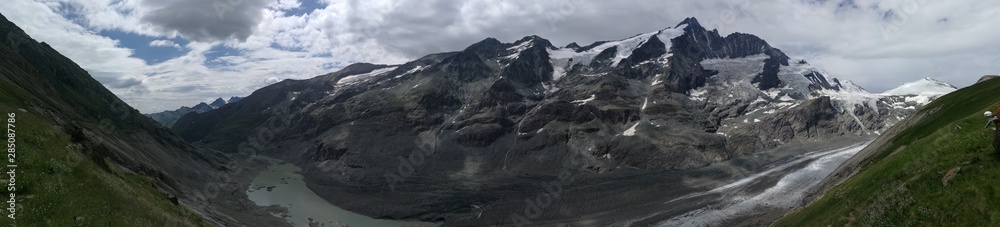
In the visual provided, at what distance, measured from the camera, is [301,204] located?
481 ft

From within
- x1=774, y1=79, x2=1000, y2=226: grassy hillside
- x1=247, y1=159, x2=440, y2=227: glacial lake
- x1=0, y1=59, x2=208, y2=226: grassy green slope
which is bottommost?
x1=247, y1=159, x2=440, y2=227: glacial lake

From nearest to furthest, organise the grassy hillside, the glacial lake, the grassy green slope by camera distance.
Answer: the grassy green slope
the grassy hillside
the glacial lake

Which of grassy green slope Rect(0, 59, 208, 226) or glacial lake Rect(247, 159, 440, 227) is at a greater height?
grassy green slope Rect(0, 59, 208, 226)

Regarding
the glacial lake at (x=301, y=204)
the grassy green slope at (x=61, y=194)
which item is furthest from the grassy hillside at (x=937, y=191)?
the glacial lake at (x=301, y=204)

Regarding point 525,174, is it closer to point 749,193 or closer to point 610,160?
point 610,160

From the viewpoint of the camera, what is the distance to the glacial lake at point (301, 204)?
123812mm

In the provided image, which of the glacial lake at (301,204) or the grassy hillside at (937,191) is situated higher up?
the grassy hillside at (937,191)

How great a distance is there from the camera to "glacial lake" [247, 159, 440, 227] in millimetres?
123812

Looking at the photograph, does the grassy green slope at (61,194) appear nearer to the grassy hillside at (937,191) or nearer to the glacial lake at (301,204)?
the grassy hillside at (937,191)

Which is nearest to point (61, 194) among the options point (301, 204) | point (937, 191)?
point (937, 191)

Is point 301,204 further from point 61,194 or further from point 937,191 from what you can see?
point 937,191

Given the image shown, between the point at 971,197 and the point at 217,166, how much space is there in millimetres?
207769

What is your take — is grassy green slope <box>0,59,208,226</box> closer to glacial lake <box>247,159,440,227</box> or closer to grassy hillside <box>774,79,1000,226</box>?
grassy hillside <box>774,79,1000,226</box>

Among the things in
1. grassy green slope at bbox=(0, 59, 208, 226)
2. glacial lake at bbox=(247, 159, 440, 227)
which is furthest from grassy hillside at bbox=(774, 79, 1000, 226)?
glacial lake at bbox=(247, 159, 440, 227)
